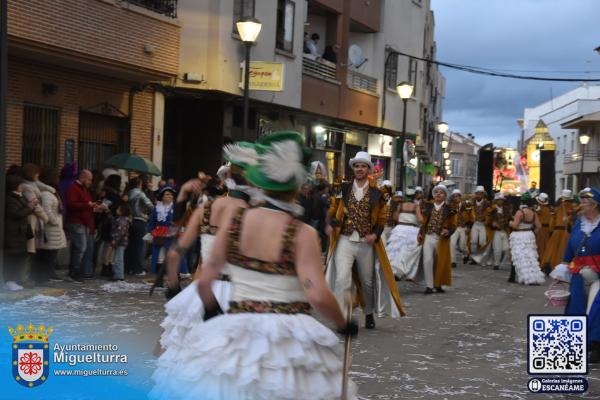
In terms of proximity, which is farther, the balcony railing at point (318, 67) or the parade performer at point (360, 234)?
the balcony railing at point (318, 67)

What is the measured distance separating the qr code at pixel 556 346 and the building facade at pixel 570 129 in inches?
2296

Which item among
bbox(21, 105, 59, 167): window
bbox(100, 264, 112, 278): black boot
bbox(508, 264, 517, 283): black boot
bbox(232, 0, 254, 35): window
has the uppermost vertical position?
bbox(232, 0, 254, 35): window

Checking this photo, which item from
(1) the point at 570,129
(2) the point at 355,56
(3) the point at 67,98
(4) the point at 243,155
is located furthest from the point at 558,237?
(1) the point at 570,129

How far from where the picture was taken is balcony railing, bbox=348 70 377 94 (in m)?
30.3

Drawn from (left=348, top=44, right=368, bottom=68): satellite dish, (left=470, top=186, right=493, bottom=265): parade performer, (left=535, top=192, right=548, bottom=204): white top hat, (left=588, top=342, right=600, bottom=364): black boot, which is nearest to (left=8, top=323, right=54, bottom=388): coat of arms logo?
(left=588, top=342, right=600, bottom=364): black boot

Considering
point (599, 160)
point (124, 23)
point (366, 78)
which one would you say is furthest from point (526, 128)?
point (124, 23)

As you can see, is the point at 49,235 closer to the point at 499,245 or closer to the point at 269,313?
the point at 269,313

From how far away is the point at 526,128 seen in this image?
110 meters

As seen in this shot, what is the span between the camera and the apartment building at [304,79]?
21219 mm

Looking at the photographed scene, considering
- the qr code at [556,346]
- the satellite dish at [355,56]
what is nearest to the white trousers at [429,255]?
the qr code at [556,346]

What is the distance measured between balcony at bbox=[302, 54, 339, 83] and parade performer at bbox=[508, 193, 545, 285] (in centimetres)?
914

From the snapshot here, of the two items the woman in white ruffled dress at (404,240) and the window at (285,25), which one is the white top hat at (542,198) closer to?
the woman in white ruffled dress at (404,240)

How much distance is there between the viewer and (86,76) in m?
18.7

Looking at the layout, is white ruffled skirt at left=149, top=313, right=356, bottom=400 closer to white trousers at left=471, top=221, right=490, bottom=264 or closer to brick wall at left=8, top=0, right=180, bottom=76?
brick wall at left=8, top=0, right=180, bottom=76
